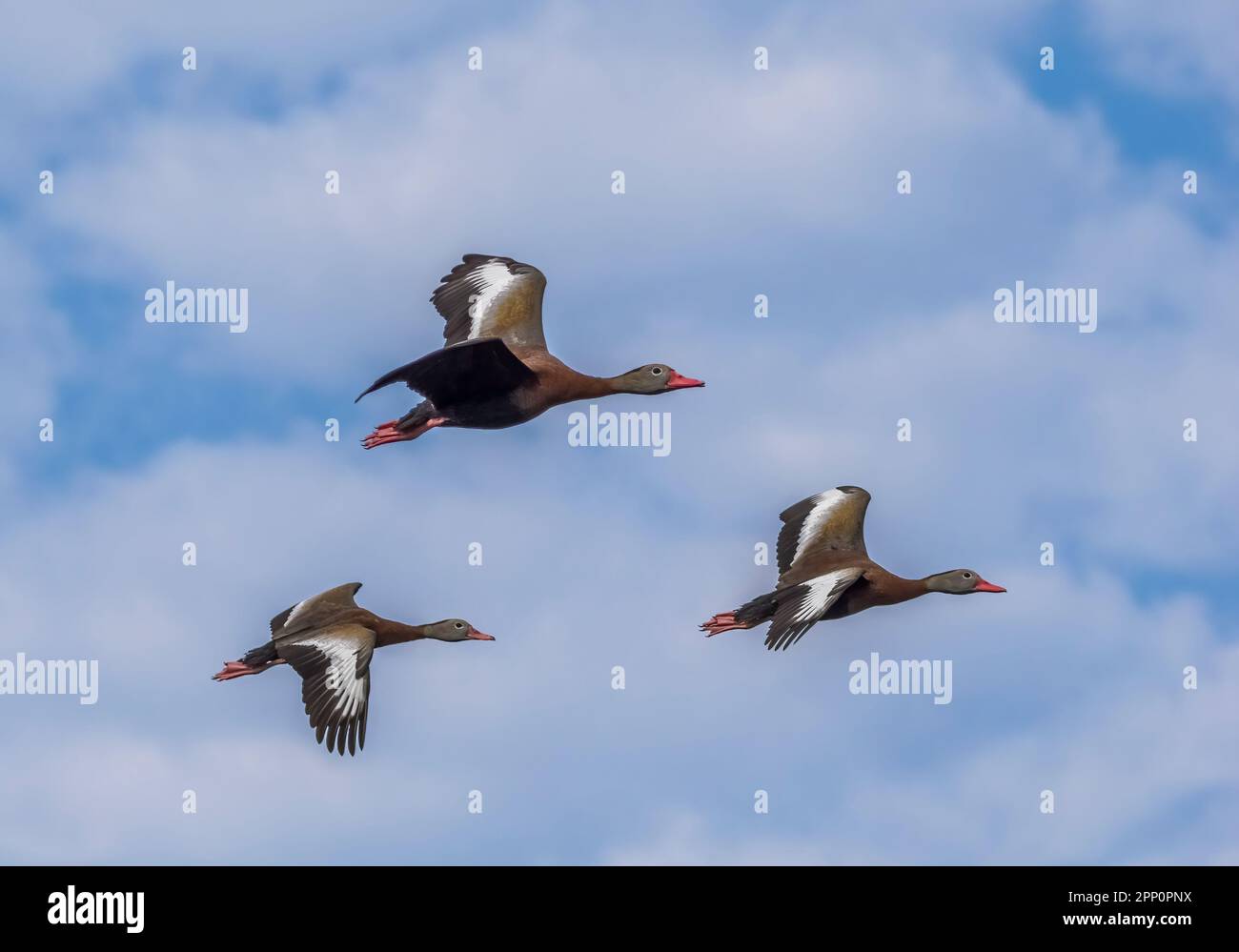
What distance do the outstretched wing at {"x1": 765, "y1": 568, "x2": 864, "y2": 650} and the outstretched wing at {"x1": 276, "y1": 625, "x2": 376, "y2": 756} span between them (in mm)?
4236

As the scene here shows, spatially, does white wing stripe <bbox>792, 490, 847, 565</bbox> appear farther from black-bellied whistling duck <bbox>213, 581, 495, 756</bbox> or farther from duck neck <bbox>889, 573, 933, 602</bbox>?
black-bellied whistling duck <bbox>213, 581, 495, 756</bbox>

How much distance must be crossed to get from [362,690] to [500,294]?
18.9ft

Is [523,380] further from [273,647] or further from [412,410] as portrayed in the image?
[273,647]

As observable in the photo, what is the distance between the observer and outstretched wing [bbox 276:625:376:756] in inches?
948

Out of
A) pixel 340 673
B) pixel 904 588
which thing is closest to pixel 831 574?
pixel 904 588

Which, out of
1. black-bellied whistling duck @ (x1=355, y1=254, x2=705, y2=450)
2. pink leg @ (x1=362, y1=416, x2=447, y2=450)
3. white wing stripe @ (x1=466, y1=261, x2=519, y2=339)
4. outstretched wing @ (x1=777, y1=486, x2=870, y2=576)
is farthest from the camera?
white wing stripe @ (x1=466, y1=261, x2=519, y2=339)

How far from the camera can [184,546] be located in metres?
28.2

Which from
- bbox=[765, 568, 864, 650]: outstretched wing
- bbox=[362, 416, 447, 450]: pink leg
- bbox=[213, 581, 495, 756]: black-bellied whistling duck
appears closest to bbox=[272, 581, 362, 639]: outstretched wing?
bbox=[213, 581, 495, 756]: black-bellied whistling duck

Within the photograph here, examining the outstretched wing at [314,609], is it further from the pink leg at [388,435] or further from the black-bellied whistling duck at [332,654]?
the pink leg at [388,435]

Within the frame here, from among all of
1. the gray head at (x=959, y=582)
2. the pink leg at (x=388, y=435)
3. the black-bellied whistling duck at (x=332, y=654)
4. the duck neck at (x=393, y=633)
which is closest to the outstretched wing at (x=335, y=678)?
the black-bellied whistling duck at (x=332, y=654)

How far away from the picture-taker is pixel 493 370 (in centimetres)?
2516

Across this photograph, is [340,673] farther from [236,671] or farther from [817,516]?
[817,516]

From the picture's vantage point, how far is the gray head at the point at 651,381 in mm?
26844

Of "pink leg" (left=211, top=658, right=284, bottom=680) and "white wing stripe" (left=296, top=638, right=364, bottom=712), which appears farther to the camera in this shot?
"pink leg" (left=211, top=658, right=284, bottom=680)
